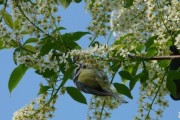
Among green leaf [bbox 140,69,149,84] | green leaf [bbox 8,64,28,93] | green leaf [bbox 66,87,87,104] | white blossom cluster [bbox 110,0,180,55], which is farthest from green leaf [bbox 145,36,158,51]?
green leaf [bbox 8,64,28,93]

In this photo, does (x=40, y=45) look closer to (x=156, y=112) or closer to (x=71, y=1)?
(x=71, y=1)

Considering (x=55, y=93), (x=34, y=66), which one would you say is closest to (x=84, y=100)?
(x=55, y=93)

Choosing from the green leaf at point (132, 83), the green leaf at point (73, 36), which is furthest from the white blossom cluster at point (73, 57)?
the green leaf at point (132, 83)

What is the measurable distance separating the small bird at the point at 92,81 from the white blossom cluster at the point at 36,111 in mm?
585

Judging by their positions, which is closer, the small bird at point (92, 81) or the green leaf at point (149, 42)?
the small bird at point (92, 81)

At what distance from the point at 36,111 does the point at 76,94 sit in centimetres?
25

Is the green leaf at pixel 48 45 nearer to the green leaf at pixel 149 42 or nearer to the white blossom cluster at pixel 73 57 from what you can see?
the white blossom cluster at pixel 73 57

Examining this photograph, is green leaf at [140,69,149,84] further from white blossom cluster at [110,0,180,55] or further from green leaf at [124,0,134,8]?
green leaf at [124,0,134,8]

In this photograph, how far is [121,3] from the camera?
10.00 feet

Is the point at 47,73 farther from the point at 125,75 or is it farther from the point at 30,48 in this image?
the point at 125,75

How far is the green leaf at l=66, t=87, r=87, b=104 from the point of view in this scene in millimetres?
2752

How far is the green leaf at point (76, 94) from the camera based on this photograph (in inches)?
108

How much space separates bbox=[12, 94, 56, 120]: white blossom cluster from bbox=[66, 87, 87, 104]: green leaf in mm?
134

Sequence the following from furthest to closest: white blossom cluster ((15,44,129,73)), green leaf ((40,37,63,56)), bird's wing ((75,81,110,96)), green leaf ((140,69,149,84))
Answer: green leaf ((140,69,149,84)) → green leaf ((40,37,63,56)) → white blossom cluster ((15,44,129,73)) → bird's wing ((75,81,110,96))
